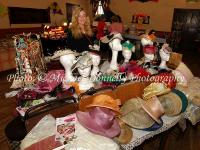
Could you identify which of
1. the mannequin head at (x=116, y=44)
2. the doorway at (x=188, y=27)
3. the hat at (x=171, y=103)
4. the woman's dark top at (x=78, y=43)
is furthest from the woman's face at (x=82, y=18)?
the doorway at (x=188, y=27)

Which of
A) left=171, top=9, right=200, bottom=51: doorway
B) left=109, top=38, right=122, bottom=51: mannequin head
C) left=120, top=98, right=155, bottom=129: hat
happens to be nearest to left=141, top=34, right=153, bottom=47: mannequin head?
left=109, top=38, right=122, bottom=51: mannequin head

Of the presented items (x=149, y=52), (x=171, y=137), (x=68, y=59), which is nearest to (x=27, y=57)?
(x=68, y=59)

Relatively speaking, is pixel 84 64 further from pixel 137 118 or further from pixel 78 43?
pixel 78 43

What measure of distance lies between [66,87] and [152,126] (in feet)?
2.68

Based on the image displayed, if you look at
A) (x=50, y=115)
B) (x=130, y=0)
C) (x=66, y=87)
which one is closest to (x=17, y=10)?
(x=130, y=0)

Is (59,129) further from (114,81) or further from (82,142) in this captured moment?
(114,81)

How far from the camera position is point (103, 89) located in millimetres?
1622

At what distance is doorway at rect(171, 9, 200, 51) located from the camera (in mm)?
7457

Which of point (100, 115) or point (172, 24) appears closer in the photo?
point (100, 115)

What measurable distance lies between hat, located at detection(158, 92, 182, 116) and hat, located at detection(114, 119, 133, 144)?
1.24ft

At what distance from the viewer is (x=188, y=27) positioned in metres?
7.74

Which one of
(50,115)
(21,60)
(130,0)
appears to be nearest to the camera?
(50,115)

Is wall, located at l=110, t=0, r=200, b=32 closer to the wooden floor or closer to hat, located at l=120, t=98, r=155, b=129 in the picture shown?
the wooden floor

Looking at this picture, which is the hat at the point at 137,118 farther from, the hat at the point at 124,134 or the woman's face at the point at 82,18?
the woman's face at the point at 82,18
